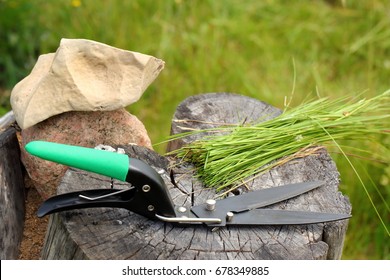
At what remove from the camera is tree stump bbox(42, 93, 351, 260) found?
187 cm

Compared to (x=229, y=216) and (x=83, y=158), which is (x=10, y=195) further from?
(x=229, y=216)

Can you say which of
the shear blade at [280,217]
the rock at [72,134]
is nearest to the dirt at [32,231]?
the rock at [72,134]

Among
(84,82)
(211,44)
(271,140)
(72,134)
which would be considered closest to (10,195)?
(72,134)

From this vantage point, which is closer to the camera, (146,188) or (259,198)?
(146,188)

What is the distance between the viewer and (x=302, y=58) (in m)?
4.05

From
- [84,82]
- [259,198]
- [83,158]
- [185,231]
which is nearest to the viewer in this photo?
[83,158]

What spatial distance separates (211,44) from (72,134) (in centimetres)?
172

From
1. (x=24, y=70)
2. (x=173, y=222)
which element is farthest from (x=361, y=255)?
(x=24, y=70)

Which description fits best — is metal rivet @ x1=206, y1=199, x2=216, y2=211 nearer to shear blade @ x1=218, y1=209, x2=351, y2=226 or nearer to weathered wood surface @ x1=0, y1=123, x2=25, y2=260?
shear blade @ x1=218, y1=209, x2=351, y2=226

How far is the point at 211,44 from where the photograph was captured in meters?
3.84

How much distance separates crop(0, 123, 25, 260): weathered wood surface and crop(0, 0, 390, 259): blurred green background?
42.8 inches

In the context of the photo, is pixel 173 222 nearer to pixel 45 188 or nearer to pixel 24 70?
pixel 45 188

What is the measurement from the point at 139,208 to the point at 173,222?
10 cm

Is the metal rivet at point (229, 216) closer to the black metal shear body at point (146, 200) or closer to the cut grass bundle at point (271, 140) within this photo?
the black metal shear body at point (146, 200)
